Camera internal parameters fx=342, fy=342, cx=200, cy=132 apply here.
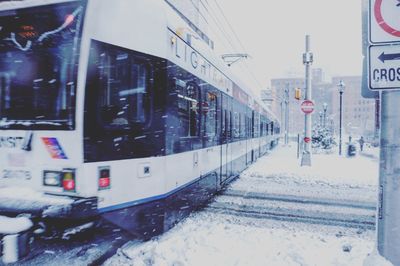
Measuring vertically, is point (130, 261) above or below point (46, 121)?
below

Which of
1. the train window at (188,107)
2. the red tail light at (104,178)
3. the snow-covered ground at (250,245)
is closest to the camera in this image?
the red tail light at (104,178)

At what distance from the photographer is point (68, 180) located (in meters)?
3.97

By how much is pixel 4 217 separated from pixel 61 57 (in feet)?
6.33

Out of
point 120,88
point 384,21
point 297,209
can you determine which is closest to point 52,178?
point 120,88

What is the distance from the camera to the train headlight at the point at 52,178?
4.01m

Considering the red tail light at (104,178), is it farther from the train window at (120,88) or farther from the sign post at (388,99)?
the sign post at (388,99)

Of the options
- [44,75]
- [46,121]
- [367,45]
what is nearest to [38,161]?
[46,121]

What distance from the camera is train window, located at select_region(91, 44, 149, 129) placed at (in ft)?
13.7

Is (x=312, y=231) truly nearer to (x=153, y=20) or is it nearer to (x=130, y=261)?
(x=130, y=261)

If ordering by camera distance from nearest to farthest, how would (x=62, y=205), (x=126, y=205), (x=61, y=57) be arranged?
(x=62, y=205) → (x=61, y=57) → (x=126, y=205)

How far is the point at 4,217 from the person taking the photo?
383 centimetres

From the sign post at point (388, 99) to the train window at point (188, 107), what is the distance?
2.99 meters

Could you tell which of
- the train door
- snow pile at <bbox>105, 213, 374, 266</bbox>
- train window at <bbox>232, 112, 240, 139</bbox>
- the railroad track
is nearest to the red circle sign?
train window at <bbox>232, 112, 240, 139</bbox>

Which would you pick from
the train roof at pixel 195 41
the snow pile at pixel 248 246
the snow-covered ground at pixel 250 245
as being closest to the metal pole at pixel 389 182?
the snow-covered ground at pixel 250 245
